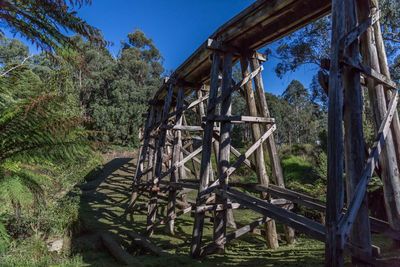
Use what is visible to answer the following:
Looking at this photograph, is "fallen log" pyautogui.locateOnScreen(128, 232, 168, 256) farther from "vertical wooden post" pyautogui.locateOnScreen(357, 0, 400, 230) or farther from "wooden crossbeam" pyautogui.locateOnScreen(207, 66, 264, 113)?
"vertical wooden post" pyautogui.locateOnScreen(357, 0, 400, 230)

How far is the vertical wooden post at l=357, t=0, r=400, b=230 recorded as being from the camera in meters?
2.93

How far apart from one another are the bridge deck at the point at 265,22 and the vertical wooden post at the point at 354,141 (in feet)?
2.83

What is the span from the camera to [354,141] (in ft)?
8.64

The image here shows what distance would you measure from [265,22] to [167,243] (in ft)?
13.5

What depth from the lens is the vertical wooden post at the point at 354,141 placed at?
8.27 feet

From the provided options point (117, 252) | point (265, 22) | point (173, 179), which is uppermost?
point (265, 22)

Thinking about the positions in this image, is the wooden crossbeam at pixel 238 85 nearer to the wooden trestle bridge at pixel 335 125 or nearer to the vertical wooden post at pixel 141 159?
the wooden trestle bridge at pixel 335 125

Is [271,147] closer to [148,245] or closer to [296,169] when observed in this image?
[148,245]

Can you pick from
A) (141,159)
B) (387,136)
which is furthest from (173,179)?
(387,136)

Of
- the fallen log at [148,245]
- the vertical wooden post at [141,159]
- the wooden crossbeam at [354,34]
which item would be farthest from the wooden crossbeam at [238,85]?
the vertical wooden post at [141,159]

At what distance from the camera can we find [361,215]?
8.41ft

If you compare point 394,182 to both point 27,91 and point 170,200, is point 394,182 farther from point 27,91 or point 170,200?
point 170,200

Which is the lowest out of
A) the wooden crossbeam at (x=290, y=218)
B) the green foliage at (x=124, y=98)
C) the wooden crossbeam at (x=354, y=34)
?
the wooden crossbeam at (x=290, y=218)

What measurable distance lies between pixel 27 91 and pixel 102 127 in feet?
72.5
